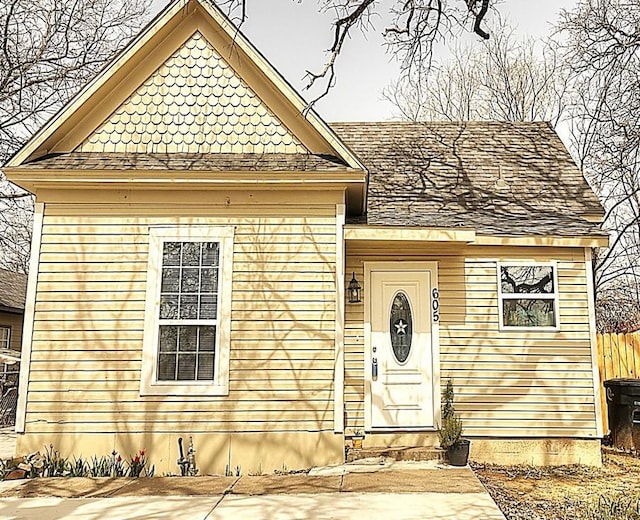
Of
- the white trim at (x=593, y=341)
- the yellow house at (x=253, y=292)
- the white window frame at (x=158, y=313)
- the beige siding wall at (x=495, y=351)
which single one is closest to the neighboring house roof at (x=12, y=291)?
the yellow house at (x=253, y=292)

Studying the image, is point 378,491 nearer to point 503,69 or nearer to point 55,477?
point 55,477

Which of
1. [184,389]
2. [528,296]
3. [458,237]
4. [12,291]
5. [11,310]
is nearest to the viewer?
[184,389]

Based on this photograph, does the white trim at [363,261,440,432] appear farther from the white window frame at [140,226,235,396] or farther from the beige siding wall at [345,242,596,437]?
the white window frame at [140,226,235,396]

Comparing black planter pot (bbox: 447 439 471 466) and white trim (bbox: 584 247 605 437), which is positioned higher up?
white trim (bbox: 584 247 605 437)

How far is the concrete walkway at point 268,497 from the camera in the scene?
5.30 meters

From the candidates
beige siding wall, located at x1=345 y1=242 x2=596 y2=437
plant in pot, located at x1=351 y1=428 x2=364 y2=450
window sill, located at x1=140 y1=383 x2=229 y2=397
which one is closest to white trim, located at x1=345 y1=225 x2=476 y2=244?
beige siding wall, located at x1=345 y1=242 x2=596 y2=437

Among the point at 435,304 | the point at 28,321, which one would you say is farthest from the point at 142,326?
the point at 435,304

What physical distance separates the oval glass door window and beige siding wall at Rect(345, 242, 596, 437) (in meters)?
0.45

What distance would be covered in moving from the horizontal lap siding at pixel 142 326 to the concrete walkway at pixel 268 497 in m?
0.85

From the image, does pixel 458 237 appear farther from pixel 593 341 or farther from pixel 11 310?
pixel 11 310

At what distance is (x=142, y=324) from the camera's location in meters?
7.68

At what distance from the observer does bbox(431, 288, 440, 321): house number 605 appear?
893cm

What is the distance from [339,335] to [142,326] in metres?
2.46

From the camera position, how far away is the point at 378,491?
237 inches
